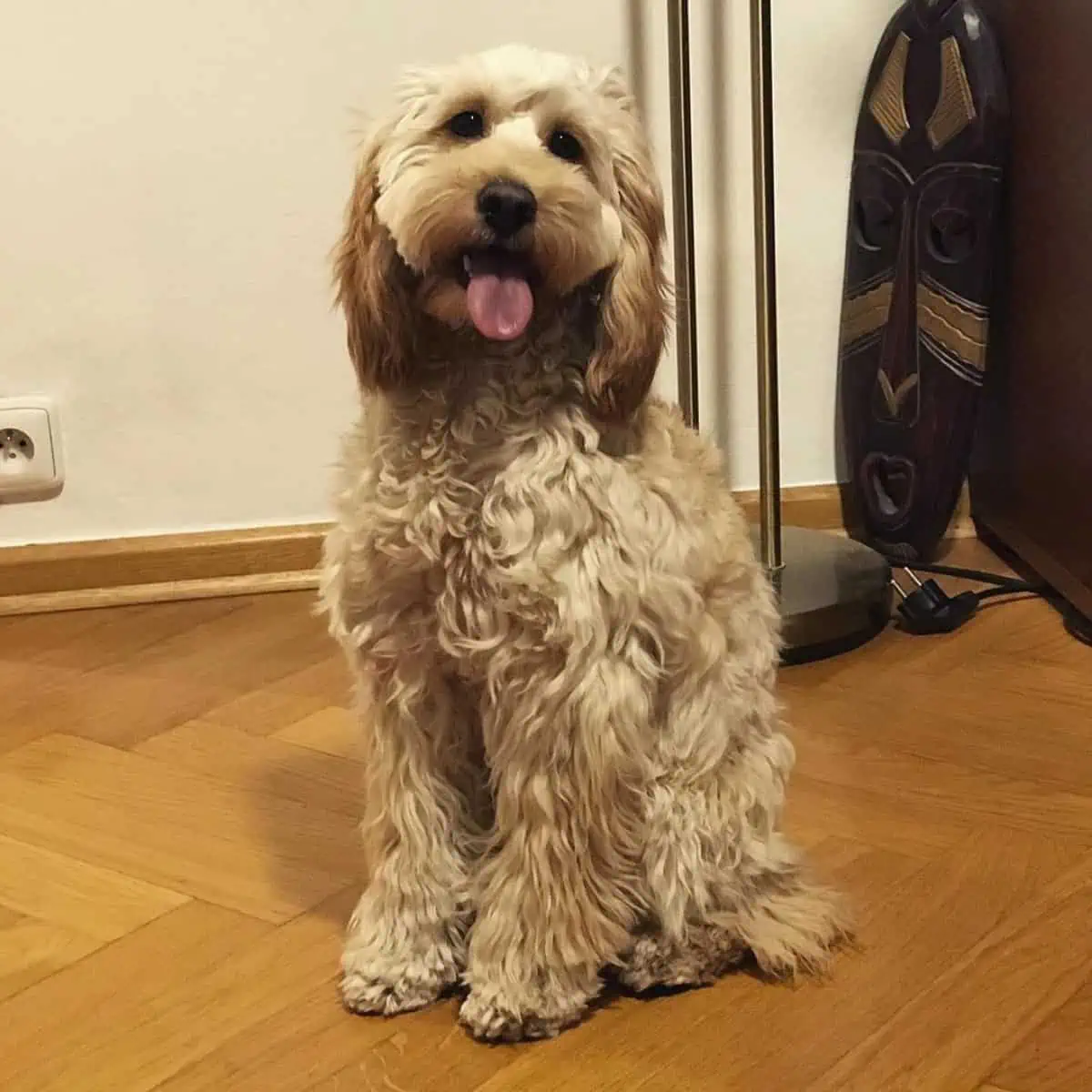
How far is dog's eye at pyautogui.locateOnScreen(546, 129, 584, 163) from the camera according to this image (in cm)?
100

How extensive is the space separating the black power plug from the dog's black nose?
98cm

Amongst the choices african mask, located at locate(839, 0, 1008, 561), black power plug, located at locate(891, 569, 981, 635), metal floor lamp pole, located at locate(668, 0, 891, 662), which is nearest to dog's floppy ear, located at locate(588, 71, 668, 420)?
metal floor lamp pole, located at locate(668, 0, 891, 662)

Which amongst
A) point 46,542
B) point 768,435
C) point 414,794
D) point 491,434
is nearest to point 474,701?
point 414,794

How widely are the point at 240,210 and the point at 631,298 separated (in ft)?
3.43

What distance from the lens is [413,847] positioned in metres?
1.08

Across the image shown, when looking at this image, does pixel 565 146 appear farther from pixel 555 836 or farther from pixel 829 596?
pixel 829 596

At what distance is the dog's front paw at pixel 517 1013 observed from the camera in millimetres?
1037

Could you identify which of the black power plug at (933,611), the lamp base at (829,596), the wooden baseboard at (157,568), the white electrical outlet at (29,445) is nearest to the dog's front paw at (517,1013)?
the lamp base at (829,596)

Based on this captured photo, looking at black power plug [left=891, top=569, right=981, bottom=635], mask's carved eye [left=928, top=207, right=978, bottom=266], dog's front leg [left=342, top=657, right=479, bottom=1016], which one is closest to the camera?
dog's front leg [left=342, top=657, right=479, bottom=1016]

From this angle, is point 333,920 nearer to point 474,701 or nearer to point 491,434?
point 474,701

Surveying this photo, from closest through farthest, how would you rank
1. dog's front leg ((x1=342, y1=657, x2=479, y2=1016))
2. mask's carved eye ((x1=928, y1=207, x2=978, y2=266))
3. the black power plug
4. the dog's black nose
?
the dog's black nose < dog's front leg ((x1=342, y1=657, x2=479, y2=1016)) < the black power plug < mask's carved eye ((x1=928, y1=207, x2=978, y2=266))

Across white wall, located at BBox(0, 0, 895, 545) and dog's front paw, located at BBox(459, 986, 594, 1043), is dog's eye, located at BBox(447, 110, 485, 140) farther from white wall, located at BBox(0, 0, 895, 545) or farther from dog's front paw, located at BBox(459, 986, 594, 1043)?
white wall, located at BBox(0, 0, 895, 545)

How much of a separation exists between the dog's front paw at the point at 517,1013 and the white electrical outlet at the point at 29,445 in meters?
1.14

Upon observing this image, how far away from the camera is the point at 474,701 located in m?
1.08
